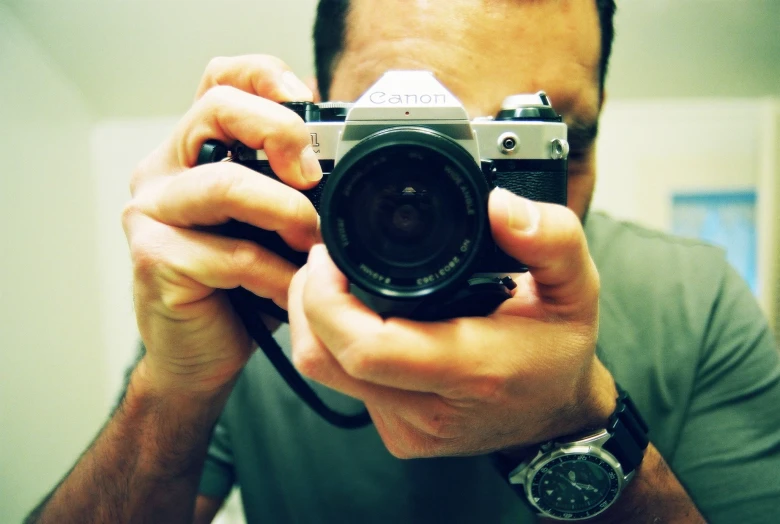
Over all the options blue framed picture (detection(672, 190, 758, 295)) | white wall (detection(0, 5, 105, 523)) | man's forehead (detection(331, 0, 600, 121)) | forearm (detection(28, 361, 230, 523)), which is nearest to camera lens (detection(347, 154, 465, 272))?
man's forehead (detection(331, 0, 600, 121))

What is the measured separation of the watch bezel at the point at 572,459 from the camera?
0.40 metres

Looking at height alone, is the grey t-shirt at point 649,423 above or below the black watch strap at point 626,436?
below

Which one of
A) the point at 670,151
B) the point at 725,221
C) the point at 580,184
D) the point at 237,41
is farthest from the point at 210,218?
the point at 725,221

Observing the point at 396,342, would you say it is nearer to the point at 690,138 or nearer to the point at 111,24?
the point at 111,24

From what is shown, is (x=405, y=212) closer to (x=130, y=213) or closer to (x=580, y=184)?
(x=130, y=213)

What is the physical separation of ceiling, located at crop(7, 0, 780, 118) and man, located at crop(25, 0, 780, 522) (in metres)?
0.49

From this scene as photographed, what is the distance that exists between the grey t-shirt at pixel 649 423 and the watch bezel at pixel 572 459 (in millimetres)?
182

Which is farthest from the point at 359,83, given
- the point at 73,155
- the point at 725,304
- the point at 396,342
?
the point at 73,155

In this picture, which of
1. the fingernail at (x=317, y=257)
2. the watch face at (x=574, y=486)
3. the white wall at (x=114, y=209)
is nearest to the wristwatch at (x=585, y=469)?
the watch face at (x=574, y=486)

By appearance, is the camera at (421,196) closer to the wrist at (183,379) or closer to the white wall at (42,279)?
the wrist at (183,379)

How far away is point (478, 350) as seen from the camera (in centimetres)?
29

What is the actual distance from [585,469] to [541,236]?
10.7 inches

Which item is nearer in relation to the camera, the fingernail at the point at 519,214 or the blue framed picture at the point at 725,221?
the fingernail at the point at 519,214

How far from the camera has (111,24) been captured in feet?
3.28
